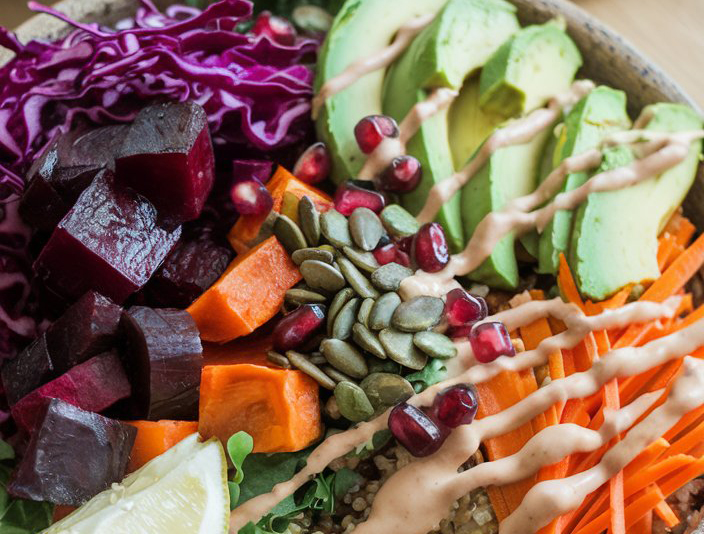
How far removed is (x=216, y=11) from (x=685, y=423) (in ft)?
6.32

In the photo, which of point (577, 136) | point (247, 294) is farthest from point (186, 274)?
point (577, 136)

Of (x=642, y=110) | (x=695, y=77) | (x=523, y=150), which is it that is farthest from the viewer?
(x=695, y=77)

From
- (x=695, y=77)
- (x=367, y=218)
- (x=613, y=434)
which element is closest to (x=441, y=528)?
(x=613, y=434)

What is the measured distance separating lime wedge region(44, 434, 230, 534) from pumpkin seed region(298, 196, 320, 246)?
26.2 inches

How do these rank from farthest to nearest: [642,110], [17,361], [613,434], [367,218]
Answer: [642,110] < [367,218] < [17,361] < [613,434]

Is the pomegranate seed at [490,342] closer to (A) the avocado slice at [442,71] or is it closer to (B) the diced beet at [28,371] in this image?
(A) the avocado slice at [442,71]

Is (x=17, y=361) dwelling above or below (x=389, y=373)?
below

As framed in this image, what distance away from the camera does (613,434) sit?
1.76 m

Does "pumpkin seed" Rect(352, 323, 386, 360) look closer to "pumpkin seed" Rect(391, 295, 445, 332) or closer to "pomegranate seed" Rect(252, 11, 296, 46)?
"pumpkin seed" Rect(391, 295, 445, 332)

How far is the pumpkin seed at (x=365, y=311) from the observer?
1872mm

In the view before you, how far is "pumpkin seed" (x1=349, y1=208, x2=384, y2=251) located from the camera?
1997mm

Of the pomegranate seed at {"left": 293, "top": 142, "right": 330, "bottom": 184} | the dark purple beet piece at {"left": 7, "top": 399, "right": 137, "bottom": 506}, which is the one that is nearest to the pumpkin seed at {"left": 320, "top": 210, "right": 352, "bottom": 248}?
the pomegranate seed at {"left": 293, "top": 142, "right": 330, "bottom": 184}

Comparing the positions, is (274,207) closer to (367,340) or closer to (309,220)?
(309,220)

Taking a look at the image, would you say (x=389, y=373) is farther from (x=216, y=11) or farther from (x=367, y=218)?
(x=216, y=11)
